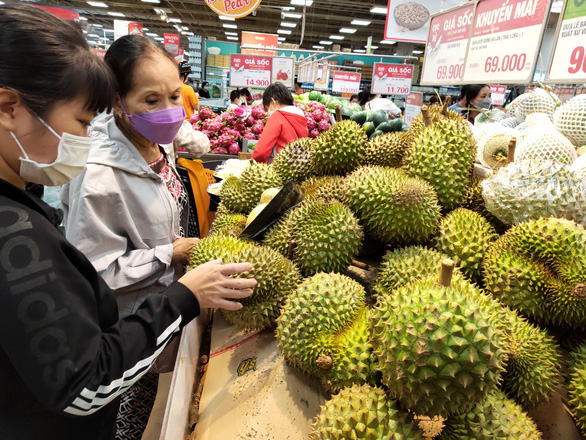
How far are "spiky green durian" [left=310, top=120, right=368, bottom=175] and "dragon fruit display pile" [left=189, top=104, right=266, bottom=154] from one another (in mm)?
4377

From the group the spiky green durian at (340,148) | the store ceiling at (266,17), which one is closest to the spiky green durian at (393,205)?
the spiky green durian at (340,148)

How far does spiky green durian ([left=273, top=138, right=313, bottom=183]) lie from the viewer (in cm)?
269

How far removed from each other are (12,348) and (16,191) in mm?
394

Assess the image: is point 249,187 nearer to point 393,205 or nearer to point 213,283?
→ point 393,205

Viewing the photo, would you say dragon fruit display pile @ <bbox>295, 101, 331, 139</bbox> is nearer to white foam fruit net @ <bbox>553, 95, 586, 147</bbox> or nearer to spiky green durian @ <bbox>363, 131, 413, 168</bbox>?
spiky green durian @ <bbox>363, 131, 413, 168</bbox>

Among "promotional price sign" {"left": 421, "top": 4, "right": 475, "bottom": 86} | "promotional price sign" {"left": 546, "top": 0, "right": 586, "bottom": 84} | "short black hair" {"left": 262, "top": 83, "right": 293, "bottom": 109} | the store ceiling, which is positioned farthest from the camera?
the store ceiling

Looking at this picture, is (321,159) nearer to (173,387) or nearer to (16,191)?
(173,387)

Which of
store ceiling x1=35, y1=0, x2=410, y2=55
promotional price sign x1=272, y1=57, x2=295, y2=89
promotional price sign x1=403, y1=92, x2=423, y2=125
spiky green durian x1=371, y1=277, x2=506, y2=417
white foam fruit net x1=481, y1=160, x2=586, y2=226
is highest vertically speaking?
store ceiling x1=35, y1=0, x2=410, y2=55

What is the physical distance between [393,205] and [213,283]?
967 millimetres

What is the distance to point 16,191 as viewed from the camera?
3.21 ft

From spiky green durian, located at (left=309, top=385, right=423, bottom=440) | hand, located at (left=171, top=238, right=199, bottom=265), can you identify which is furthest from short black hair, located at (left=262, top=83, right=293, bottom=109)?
spiky green durian, located at (left=309, top=385, right=423, bottom=440)

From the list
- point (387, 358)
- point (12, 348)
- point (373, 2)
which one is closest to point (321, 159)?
point (387, 358)

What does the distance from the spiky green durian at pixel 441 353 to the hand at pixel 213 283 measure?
0.58 m

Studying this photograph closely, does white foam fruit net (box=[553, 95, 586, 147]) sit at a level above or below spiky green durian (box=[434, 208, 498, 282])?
above
